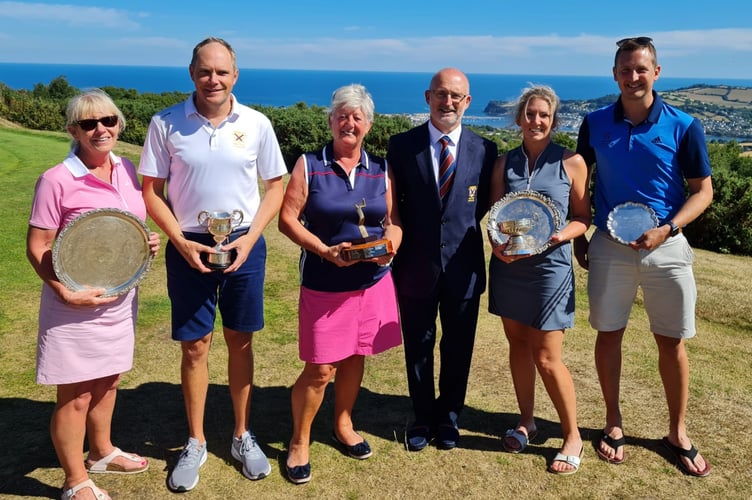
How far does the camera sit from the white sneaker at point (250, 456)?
3873mm

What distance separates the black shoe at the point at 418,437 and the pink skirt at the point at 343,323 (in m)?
0.76

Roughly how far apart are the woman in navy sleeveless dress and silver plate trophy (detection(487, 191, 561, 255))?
0.18 ft

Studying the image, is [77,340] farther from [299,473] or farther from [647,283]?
[647,283]

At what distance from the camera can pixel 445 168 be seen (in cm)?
384

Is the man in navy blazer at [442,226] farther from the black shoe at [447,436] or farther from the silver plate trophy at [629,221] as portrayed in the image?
the silver plate trophy at [629,221]

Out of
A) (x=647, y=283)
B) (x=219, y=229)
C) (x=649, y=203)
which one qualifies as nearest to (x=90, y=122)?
(x=219, y=229)

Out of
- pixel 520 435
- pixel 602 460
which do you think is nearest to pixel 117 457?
pixel 520 435

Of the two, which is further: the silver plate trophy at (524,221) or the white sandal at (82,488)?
the silver plate trophy at (524,221)

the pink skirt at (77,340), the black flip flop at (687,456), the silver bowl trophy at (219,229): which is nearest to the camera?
the pink skirt at (77,340)

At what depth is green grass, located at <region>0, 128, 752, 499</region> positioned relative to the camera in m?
3.82

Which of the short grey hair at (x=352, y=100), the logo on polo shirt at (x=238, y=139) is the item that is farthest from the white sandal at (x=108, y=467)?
the short grey hair at (x=352, y=100)

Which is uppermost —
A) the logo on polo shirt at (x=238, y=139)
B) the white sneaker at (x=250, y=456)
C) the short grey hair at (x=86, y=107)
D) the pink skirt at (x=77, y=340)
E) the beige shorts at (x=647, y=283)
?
the short grey hair at (x=86, y=107)

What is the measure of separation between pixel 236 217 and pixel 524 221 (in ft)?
5.45

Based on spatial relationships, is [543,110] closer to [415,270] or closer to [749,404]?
[415,270]
